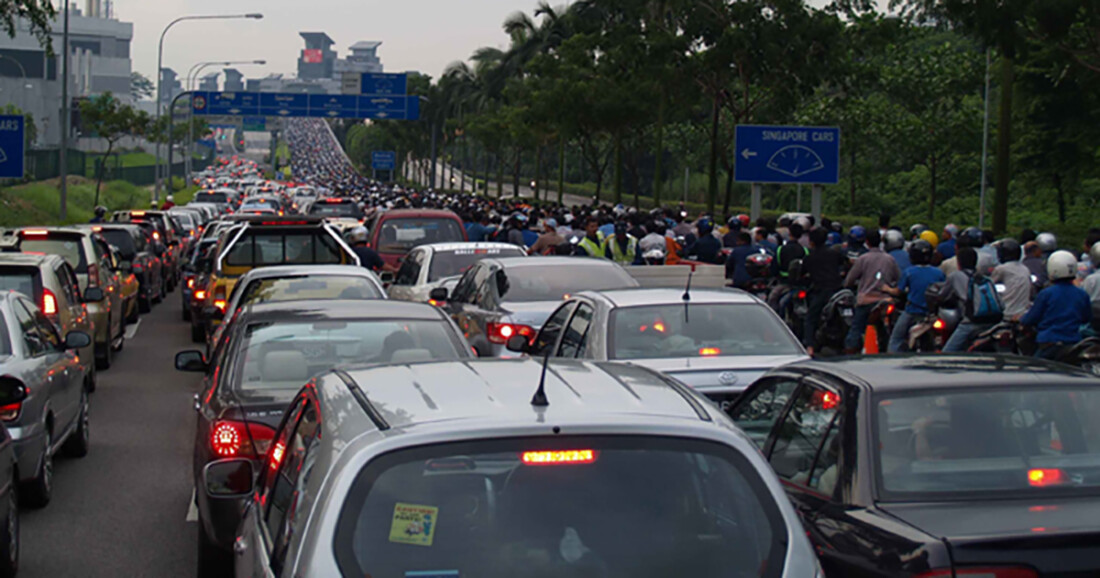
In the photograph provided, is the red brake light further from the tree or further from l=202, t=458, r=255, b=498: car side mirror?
the tree

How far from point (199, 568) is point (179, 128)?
416ft

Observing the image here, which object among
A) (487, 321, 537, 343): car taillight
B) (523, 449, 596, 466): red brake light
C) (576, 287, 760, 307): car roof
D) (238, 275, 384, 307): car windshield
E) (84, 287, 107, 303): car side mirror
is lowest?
(84, 287, 107, 303): car side mirror

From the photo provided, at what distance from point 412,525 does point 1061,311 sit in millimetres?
9407

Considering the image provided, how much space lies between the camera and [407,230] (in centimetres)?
2316

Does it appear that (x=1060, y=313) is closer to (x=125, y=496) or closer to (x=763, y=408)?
(x=763, y=408)

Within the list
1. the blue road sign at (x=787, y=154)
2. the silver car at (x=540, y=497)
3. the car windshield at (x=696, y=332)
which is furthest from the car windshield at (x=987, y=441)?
the blue road sign at (x=787, y=154)

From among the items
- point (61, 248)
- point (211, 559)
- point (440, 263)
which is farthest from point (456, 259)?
point (211, 559)

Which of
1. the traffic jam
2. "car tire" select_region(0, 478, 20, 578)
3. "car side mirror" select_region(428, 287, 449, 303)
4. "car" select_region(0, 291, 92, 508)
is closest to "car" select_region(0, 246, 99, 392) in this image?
"car" select_region(0, 291, 92, 508)

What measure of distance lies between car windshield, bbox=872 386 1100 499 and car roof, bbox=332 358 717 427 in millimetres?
1349

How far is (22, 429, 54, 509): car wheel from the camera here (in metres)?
9.54

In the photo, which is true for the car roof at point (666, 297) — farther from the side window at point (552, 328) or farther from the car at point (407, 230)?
the car at point (407, 230)

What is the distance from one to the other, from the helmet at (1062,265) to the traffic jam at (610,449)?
2.68 meters

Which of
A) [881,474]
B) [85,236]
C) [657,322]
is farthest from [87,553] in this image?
[85,236]

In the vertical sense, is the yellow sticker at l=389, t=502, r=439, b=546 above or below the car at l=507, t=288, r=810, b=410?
above
